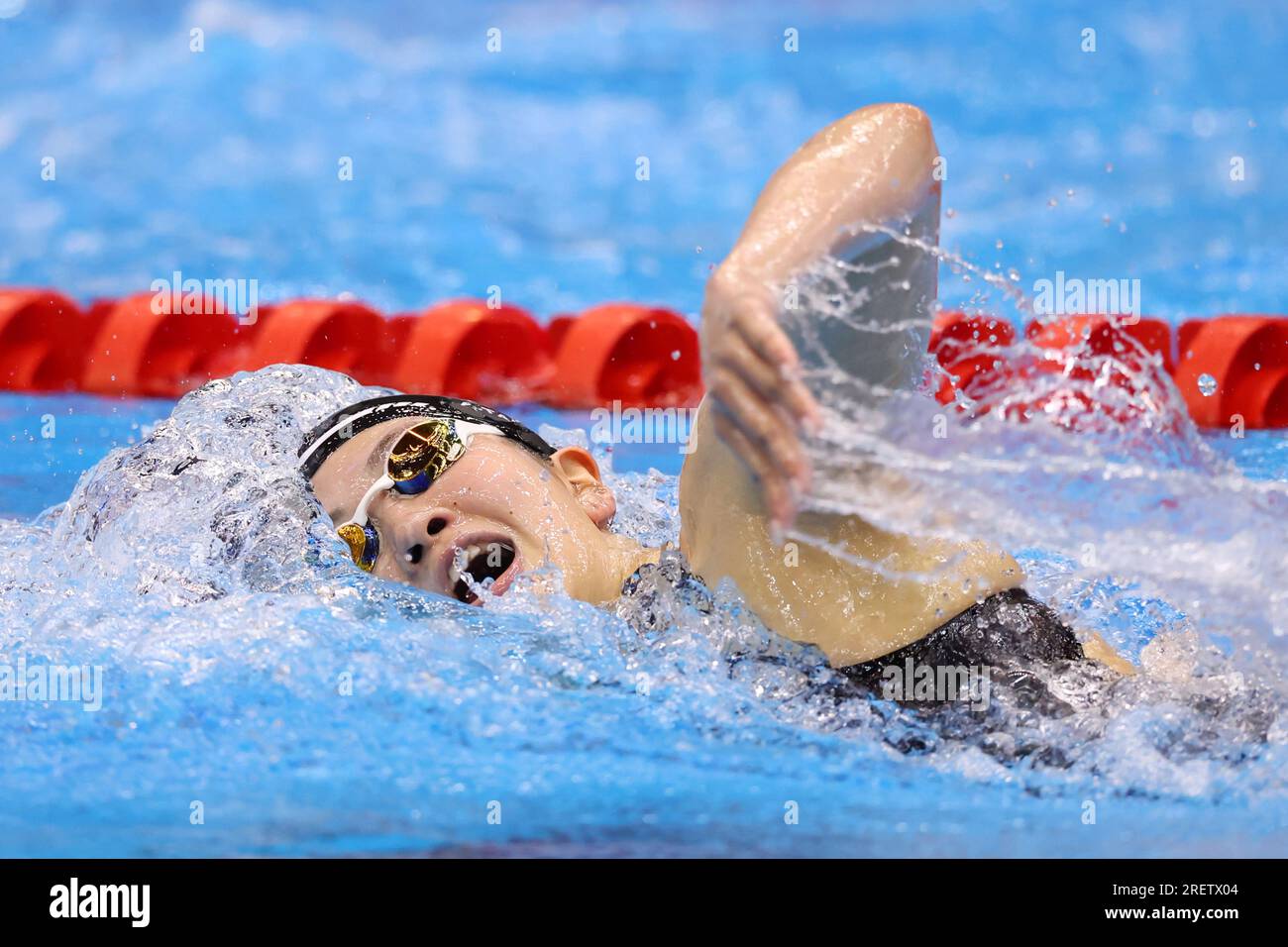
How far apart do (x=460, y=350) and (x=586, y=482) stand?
2418 mm

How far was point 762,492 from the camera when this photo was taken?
46.3 inches

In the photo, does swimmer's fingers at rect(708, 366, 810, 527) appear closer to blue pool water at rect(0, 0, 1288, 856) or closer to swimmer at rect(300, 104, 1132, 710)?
swimmer at rect(300, 104, 1132, 710)

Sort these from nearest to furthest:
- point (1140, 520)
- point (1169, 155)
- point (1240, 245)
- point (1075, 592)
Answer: point (1140, 520), point (1075, 592), point (1240, 245), point (1169, 155)

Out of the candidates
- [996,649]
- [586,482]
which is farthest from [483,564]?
[996,649]

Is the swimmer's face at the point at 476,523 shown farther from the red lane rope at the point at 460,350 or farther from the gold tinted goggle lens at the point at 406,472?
the red lane rope at the point at 460,350

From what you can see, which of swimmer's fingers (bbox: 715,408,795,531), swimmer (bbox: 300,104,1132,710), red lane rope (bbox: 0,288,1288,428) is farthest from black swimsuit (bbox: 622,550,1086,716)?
red lane rope (bbox: 0,288,1288,428)

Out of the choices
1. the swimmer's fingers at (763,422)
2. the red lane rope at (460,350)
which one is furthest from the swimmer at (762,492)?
the red lane rope at (460,350)

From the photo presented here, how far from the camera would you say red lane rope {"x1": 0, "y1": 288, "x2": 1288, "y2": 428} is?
13.3 ft

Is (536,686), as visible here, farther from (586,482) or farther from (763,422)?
(763,422)

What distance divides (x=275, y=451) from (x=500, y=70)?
216 inches
